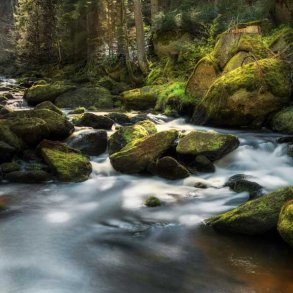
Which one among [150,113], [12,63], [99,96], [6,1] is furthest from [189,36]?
[6,1]

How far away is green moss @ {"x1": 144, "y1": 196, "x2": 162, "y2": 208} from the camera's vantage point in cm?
799

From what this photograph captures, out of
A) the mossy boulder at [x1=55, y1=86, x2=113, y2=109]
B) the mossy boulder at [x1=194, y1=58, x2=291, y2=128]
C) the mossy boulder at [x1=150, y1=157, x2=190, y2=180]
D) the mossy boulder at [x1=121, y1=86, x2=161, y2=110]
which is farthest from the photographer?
the mossy boulder at [x1=55, y1=86, x2=113, y2=109]

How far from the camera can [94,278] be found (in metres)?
5.61

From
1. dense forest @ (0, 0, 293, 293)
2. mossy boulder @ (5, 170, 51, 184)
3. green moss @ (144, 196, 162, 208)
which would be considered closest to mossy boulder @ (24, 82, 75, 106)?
dense forest @ (0, 0, 293, 293)

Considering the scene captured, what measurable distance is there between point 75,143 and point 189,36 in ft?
37.9

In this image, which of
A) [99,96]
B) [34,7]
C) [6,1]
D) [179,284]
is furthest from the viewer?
[6,1]

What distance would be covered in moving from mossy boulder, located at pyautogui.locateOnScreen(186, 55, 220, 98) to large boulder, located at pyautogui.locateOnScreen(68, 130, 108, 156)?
514 cm

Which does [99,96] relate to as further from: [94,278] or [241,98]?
[94,278]

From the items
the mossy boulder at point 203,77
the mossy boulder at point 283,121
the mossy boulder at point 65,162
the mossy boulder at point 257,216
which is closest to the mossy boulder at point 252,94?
the mossy boulder at point 283,121

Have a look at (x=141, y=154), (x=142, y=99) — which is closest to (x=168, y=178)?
(x=141, y=154)

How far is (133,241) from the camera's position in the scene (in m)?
6.72

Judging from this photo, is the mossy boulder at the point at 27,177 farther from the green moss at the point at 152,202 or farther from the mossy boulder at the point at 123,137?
the green moss at the point at 152,202

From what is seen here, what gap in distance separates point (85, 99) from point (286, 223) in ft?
46.5

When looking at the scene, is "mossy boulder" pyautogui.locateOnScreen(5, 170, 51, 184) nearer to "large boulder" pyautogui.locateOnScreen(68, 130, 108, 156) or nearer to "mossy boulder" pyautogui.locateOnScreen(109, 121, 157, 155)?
"large boulder" pyautogui.locateOnScreen(68, 130, 108, 156)
